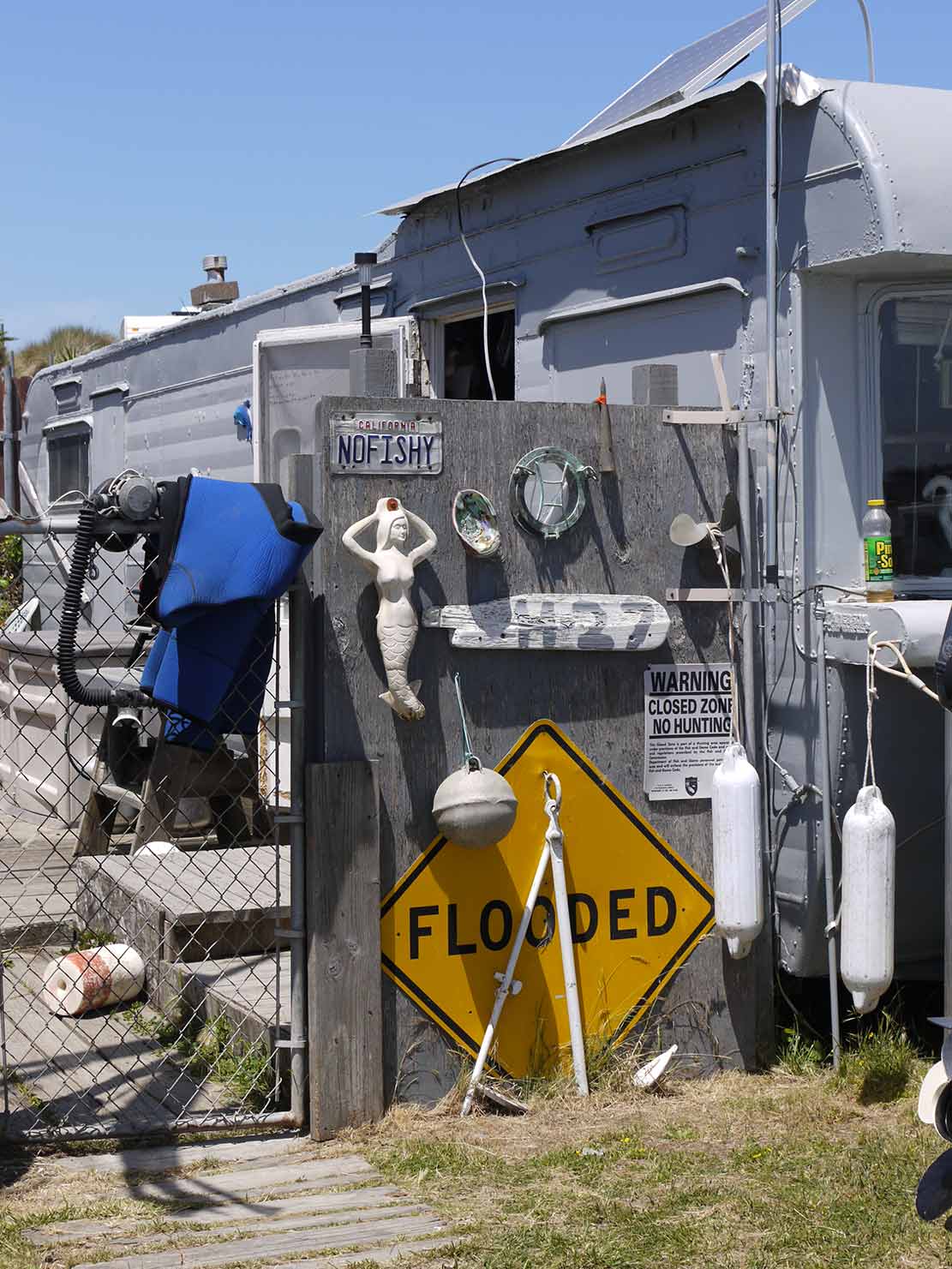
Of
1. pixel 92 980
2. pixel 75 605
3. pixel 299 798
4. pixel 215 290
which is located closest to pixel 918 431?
pixel 299 798

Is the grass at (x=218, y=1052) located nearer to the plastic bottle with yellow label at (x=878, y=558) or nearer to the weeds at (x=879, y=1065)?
the weeds at (x=879, y=1065)

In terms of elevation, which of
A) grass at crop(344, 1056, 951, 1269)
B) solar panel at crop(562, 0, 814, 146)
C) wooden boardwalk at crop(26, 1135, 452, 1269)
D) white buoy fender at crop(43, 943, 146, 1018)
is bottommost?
grass at crop(344, 1056, 951, 1269)

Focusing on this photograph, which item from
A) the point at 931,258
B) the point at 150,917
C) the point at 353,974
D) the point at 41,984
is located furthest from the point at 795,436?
the point at 41,984

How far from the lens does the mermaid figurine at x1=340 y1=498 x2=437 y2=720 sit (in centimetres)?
489

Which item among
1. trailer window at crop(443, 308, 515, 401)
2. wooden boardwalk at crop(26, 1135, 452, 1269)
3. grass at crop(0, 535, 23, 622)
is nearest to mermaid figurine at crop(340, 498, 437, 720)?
wooden boardwalk at crop(26, 1135, 452, 1269)

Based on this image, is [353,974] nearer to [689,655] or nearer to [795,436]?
[689,655]

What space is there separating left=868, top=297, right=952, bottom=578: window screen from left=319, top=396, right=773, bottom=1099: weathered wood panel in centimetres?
58

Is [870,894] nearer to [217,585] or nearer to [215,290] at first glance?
[217,585]

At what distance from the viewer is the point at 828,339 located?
5441 millimetres

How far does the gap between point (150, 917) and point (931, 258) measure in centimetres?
386

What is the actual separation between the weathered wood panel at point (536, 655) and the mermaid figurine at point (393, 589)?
64 mm

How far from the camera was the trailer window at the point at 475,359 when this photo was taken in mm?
7301

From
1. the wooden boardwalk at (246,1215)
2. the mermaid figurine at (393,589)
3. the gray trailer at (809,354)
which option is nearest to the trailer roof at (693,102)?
the gray trailer at (809,354)

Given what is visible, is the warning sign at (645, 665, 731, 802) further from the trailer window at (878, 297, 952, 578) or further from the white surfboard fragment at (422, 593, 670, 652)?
the trailer window at (878, 297, 952, 578)
